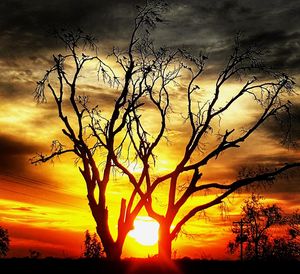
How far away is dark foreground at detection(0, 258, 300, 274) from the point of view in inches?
464

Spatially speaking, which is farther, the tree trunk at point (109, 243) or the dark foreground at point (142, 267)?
the tree trunk at point (109, 243)

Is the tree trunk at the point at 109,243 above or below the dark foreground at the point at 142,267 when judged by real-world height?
above

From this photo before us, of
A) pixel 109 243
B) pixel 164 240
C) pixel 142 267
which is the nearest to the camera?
pixel 142 267

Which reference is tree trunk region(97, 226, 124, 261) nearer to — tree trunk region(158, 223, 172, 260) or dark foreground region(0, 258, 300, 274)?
tree trunk region(158, 223, 172, 260)

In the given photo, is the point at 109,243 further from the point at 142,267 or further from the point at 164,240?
the point at 142,267

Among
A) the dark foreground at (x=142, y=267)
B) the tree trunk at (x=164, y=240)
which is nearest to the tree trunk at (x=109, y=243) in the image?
the tree trunk at (x=164, y=240)

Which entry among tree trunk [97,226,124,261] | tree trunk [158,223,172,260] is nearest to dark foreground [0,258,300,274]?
tree trunk [97,226,124,261]

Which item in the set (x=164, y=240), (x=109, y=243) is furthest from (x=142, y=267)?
(x=164, y=240)

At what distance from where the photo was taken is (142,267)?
1187cm

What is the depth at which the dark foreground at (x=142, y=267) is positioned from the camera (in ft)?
38.7

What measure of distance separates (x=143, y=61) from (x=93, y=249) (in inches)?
3851

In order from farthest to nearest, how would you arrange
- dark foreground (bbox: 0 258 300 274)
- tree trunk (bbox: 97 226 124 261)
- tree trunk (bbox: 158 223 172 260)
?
tree trunk (bbox: 158 223 172 260)
tree trunk (bbox: 97 226 124 261)
dark foreground (bbox: 0 258 300 274)

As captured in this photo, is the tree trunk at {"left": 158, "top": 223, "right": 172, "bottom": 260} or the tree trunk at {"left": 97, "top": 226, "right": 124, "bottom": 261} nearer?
the tree trunk at {"left": 97, "top": 226, "right": 124, "bottom": 261}

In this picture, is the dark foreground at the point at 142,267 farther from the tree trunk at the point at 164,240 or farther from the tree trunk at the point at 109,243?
the tree trunk at the point at 164,240
